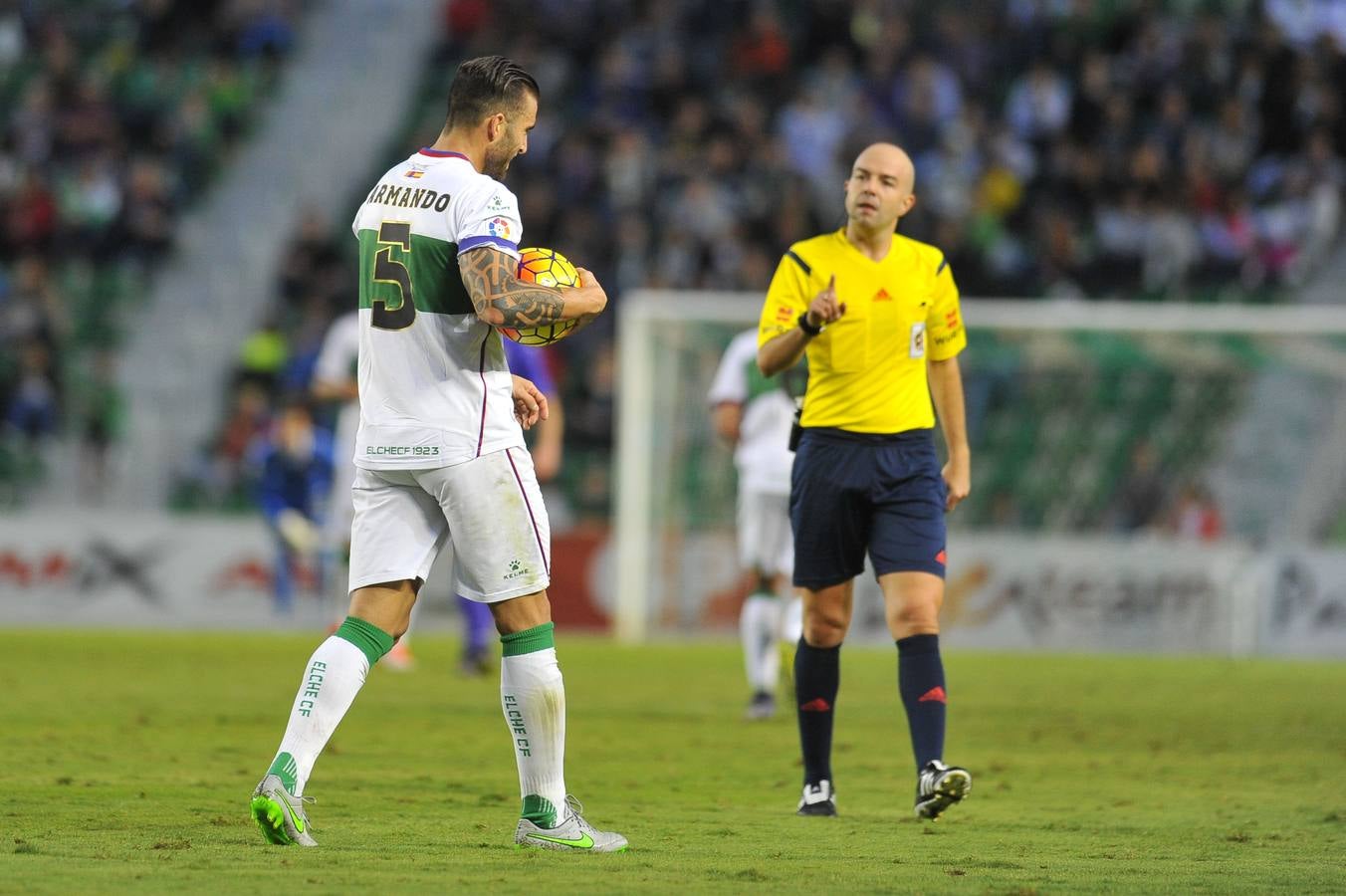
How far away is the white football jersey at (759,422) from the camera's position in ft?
Answer: 38.5

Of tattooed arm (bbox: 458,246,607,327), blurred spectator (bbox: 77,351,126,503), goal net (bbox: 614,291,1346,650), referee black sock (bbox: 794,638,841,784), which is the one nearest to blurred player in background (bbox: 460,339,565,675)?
referee black sock (bbox: 794,638,841,784)

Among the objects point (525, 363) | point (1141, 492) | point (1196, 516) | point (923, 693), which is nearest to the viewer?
point (923, 693)

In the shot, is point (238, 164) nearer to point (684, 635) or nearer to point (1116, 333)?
point (684, 635)

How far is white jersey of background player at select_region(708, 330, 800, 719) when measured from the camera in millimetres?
11680

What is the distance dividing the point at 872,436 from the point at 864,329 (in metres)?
0.40

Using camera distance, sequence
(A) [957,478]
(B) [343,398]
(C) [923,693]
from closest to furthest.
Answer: (C) [923,693], (A) [957,478], (B) [343,398]

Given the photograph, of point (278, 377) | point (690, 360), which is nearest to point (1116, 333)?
point (690, 360)

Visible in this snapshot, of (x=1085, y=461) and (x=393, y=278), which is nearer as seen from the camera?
(x=393, y=278)

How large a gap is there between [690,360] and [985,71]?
7517mm

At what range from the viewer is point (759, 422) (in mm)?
12250

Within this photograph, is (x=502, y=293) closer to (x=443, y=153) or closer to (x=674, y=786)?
(x=443, y=153)

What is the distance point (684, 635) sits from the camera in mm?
19438

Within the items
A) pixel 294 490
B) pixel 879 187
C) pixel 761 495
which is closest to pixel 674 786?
pixel 879 187

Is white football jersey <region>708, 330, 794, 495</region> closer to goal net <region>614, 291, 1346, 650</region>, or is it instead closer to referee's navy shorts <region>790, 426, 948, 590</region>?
referee's navy shorts <region>790, 426, 948, 590</region>
